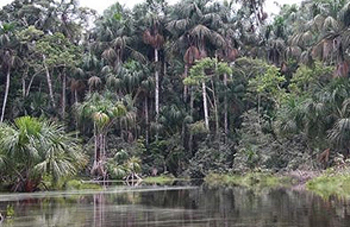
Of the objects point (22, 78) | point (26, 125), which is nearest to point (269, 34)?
point (22, 78)

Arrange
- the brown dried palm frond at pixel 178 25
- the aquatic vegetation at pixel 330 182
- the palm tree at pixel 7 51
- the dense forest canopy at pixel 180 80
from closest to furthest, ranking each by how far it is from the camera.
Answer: the aquatic vegetation at pixel 330 182
the dense forest canopy at pixel 180 80
the palm tree at pixel 7 51
the brown dried palm frond at pixel 178 25

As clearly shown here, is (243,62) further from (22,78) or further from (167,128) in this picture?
(22,78)

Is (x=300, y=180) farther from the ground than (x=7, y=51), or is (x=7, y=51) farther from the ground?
(x=7, y=51)

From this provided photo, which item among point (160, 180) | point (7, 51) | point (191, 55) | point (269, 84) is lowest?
point (160, 180)

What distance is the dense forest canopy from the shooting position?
3697cm

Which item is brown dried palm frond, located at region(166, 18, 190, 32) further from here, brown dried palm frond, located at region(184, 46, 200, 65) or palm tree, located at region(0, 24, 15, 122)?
palm tree, located at region(0, 24, 15, 122)

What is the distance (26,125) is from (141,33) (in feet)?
84.1

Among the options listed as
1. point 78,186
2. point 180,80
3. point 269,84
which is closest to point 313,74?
point 269,84

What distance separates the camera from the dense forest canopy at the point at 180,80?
37.0 meters

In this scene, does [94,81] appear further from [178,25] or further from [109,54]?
[178,25]

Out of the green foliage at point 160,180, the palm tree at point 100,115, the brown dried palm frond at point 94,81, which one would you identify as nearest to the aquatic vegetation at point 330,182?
the green foliage at point 160,180

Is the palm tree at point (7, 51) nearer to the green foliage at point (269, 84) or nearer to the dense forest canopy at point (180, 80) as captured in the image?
the dense forest canopy at point (180, 80)

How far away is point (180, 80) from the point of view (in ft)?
168

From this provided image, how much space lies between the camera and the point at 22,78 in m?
49.6
